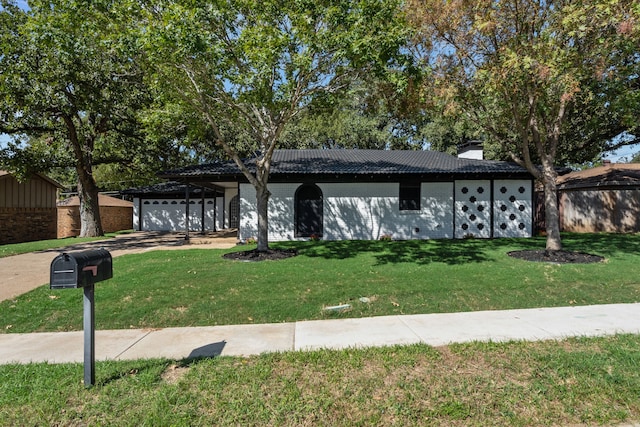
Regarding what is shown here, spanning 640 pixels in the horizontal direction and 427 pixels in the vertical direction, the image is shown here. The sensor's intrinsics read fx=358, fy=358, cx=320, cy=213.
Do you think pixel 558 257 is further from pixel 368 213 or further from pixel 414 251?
pixel 368 213

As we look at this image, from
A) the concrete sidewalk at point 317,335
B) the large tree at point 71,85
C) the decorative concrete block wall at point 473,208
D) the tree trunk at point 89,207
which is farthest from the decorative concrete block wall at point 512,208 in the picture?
the tree trunk at point 89,207

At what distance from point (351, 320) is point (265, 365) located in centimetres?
201

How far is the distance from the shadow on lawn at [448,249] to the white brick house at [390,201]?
2.08 metres

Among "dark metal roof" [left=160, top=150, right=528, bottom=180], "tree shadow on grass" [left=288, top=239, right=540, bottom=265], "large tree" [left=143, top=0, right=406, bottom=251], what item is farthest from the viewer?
"dark metal roof" [left=160, top=150, right=528, bottom=180]

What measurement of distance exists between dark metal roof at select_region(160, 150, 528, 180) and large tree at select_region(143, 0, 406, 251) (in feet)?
14.6

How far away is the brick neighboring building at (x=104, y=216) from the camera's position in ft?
76.8

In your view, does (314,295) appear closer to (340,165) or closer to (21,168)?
(340,165)

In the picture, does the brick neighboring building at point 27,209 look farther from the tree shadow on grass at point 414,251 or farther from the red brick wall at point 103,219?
the tree shadow on grass at point 414,251

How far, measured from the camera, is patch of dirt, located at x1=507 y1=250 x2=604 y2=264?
9570mm

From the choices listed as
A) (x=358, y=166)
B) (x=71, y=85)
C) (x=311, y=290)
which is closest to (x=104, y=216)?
(x=71, y=85)

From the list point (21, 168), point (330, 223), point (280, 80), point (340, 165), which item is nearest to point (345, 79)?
point (280, 80)

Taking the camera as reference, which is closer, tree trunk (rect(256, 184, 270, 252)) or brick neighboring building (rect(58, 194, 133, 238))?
tree trunk (rect(256, 184, 270, 252))

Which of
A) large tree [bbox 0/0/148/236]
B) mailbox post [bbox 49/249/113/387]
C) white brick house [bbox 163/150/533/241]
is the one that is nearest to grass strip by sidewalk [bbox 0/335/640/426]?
mailbox post [bbox 49/249/113/387]

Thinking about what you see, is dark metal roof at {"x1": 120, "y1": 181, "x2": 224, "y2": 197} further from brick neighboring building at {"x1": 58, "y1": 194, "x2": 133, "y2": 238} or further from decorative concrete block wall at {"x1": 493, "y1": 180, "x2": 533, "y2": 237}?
decorative concrete block wall at {"x1": 493, "y1": 180, "x2": 533, "y2": 237}
